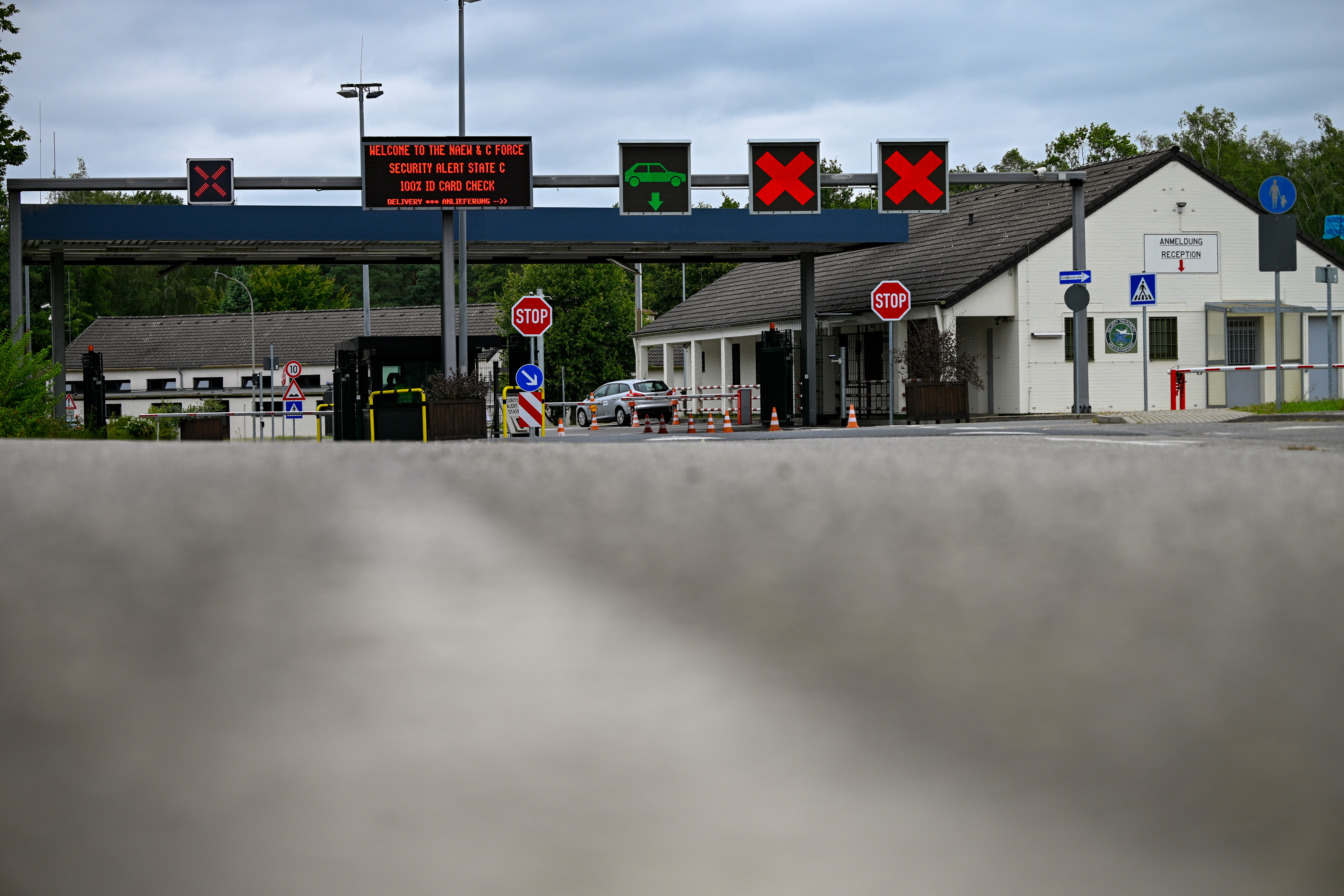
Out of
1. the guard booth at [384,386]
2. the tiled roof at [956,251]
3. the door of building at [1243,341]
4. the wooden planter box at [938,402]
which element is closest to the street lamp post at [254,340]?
the tiled roof at [956,251]

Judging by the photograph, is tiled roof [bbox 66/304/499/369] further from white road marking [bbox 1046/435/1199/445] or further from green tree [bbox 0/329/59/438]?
white road marking [bbox 1046/435/1199/445]

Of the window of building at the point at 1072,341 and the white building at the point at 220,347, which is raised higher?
the white building at the point at 220,347

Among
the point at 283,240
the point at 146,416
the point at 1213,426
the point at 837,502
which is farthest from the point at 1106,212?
the point at 837,502

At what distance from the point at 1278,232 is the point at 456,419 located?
48.9ft

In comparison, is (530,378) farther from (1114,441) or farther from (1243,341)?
(1243,341)

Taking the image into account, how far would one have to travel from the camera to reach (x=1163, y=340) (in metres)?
34.8

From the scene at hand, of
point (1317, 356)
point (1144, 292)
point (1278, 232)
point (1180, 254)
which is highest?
point (1180, 254)

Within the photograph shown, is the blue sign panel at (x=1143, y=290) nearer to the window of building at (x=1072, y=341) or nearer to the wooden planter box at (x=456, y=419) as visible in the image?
the window of building at (x=1072, y=341)

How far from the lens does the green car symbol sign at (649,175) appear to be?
29703 millimetres

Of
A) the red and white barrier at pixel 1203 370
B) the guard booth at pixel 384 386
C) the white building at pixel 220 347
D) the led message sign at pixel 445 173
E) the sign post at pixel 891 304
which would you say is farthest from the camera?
the white building at pixel 220 347

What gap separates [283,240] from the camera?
30641 millimetres

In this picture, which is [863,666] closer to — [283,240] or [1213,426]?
[1213,426]

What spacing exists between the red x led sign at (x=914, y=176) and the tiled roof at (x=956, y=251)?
7.68 feet

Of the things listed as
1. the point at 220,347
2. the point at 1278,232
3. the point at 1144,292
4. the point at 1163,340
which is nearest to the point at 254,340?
the point at 220,347
